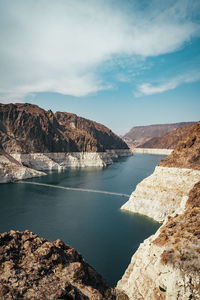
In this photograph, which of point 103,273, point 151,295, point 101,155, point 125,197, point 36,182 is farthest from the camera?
point 101,155

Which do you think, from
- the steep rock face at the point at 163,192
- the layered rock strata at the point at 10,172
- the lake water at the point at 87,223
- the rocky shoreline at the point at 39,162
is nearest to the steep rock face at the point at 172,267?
the lake water at the point at 87,223

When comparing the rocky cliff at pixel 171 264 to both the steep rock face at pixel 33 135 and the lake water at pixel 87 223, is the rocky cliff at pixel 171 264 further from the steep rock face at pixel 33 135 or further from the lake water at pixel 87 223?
the steep rock face at pixel 33 135

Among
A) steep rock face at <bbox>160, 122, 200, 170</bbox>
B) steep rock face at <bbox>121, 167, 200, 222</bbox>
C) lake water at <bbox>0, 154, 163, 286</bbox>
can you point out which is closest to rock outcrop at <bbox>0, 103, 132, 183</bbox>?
lake water at <bbox>0, 154, 163, 286</bbox>

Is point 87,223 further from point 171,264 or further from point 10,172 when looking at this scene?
point 10,172

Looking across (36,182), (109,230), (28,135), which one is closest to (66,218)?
(109,230)

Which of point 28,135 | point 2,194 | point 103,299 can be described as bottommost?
point 2,194

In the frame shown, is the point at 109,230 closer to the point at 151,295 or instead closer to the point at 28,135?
the point at 151,295

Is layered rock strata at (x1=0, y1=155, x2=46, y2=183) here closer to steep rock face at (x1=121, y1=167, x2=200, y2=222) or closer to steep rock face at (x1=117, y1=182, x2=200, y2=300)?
steep rock face at (x1=121, y1=167, x2=200, y2=222)
